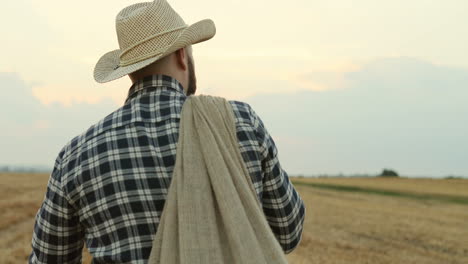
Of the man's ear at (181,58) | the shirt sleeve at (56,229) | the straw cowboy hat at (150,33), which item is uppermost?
the straw cowboy hat at (150,33)

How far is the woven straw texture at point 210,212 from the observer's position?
2.27m

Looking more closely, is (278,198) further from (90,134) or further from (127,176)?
(90,134)

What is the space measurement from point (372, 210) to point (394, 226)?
534 cm

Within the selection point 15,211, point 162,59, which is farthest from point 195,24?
point 15,211

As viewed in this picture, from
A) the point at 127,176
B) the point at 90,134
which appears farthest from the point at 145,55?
the point at 127,176

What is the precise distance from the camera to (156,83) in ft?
8.61

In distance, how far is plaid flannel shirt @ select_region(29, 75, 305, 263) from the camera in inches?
95.4

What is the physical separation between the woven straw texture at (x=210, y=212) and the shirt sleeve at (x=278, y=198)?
21 centimetres

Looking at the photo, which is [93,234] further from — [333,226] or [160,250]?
[333,226]

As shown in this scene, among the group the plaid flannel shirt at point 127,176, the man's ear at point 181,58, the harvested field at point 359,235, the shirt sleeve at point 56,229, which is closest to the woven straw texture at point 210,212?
the plaid flannel shirt at point 127,176

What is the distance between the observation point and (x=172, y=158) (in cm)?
243

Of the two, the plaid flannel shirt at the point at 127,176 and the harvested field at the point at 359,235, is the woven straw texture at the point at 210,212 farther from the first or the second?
the harvested field at the point at 359,235

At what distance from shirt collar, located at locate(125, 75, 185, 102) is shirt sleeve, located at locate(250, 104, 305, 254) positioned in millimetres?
344

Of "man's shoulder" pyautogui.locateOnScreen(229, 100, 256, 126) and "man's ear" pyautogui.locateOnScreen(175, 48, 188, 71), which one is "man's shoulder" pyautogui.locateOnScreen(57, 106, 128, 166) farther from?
"man's shoulder" pyautogui.locateOnScreen(229, 100, 256, 126)
